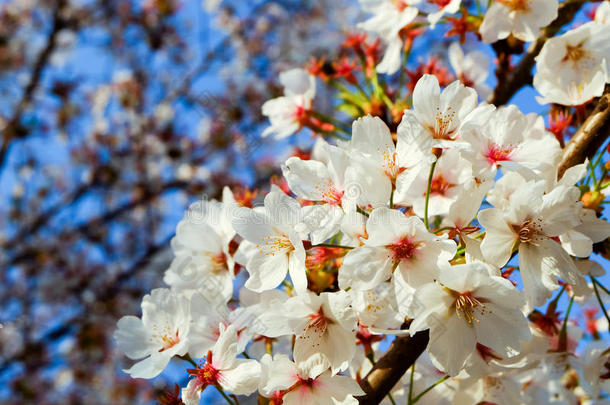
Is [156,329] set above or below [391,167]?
below

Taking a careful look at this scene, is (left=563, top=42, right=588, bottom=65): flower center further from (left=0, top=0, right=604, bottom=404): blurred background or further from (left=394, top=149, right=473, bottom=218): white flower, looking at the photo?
(left=0, top=0, right=604, bottom=404): blurred background

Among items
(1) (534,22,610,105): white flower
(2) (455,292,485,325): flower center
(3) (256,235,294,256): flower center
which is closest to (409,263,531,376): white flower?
(2) (455,292,485,325): flower center

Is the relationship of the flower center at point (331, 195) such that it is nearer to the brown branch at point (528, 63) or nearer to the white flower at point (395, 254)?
the white flower at point (395, 254)

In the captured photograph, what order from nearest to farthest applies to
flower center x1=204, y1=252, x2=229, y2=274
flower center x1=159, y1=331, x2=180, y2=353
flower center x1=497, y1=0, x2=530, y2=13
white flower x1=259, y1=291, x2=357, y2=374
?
white flower x1=259, y1=291, x2=357, y2=374 < flower center x1=159, y1=331, x2=180, y2=353 < flower center x1=204, y1=252, x2=229, y2=274 < flower center x1=497, y1=0, x2=530, y2=13

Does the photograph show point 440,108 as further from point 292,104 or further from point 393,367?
A: point 292,104

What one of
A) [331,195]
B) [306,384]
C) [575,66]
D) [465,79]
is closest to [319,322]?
[306,384]

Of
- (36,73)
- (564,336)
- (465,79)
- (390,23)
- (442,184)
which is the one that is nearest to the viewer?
(442,184)
